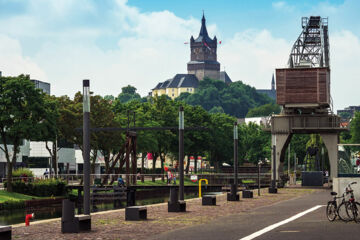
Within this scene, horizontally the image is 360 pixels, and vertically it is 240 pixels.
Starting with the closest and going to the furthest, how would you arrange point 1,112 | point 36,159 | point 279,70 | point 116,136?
point 1,112 → point 279,70 → point 116,136 → point 36,159

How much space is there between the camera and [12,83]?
241 feet

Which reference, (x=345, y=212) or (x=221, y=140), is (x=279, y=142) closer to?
(x=221, y=140)

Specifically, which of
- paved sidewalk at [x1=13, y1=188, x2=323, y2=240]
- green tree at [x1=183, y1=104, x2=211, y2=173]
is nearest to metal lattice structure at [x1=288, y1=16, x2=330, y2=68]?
green tree at [x1=183, y1=104, x2=211, y2=173]

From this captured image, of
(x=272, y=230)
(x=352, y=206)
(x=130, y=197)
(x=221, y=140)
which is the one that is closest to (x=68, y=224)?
(x=272, y=230)

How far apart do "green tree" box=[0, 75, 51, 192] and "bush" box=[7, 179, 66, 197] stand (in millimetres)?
1798

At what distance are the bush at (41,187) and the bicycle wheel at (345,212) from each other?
5030 centimetres

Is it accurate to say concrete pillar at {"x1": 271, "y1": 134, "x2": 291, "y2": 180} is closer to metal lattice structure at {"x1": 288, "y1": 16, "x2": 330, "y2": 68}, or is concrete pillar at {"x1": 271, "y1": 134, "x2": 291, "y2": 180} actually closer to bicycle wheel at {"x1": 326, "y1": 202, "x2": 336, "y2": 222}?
metal lattice structure at {"x1": 288, "y1": 16, "x2": 330, "y2": 68}

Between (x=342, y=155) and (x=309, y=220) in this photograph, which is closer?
(x=309, y=220)

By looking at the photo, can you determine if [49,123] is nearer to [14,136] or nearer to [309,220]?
[14,136]

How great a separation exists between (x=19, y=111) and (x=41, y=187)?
27.3 ft

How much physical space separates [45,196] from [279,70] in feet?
102

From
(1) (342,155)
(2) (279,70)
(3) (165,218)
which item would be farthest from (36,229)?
(2) (279,70)

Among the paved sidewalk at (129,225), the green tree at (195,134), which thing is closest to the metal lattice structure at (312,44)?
the green tree at (195,134)

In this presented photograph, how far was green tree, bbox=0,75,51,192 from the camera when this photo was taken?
71.8 meters
